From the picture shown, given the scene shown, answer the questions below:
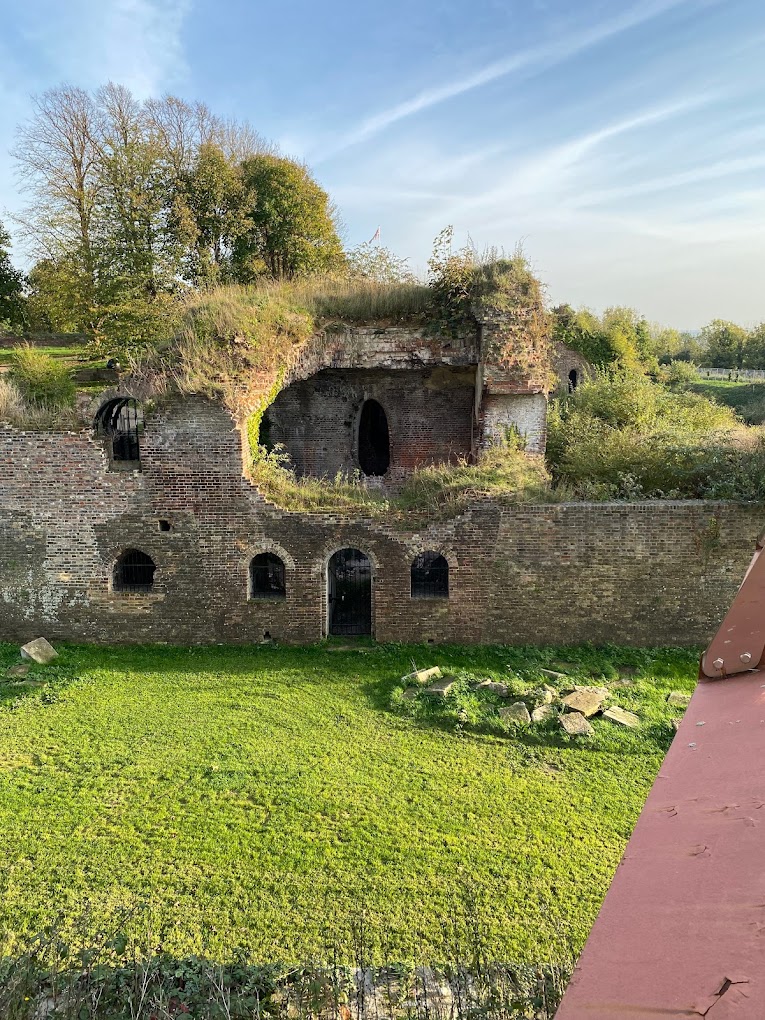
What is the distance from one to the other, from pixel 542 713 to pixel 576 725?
0.47 meters

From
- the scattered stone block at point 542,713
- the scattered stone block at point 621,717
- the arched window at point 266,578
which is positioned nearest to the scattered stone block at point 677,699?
the scattered stone block at point 621,717

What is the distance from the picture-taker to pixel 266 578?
1162cm

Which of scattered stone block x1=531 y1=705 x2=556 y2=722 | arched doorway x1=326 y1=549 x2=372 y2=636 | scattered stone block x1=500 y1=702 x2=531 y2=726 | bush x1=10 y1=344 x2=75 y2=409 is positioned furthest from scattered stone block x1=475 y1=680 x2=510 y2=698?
bush x1=10 y1=344 x2=75 y2=409

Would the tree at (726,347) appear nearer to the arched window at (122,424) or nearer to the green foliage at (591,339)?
the green foliage at (591,339)

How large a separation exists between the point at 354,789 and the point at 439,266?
36.2 feet

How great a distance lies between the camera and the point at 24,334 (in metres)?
22.7

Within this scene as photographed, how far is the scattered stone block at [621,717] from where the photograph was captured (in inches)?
318

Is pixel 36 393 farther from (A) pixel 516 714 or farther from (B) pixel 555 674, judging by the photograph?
(B) pixel 555 674

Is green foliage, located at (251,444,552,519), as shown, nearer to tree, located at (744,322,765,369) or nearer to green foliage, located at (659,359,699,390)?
green foliage, located at (659,359,699,390)

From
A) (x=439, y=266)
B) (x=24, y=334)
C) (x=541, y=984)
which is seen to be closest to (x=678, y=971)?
(x=541, y=984)

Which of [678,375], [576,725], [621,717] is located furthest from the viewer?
[678,375]

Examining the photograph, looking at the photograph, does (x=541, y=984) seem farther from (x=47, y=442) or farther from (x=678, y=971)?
(x=47, y=442)

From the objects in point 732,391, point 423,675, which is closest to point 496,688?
point 423,675

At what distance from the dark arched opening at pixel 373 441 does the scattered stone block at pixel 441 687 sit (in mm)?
8131
